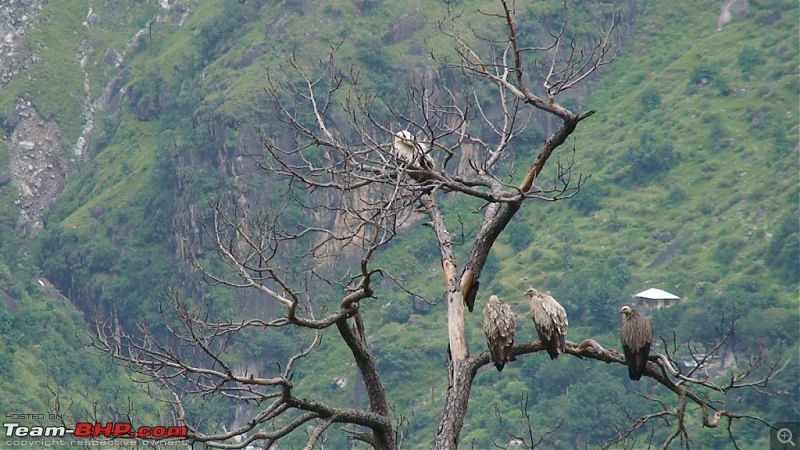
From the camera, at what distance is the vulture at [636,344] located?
10.4 m

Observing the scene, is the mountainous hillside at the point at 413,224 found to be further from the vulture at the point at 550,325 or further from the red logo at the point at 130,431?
the red logo at the point at 130,431

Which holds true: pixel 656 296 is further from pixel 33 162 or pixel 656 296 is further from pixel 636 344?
→ pixel 33 162

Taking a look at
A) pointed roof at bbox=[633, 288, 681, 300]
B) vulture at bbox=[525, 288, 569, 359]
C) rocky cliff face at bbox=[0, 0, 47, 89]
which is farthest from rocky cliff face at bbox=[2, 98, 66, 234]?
vulture at bbox=[525, 288, 569, 359]

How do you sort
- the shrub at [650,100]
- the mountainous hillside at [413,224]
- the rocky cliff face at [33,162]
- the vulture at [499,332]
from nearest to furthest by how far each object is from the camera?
the vulture at [499,332]
the mountainous hillside at [413,224]
the shrub at [650,100]
the rocky cliff face at [33,162]

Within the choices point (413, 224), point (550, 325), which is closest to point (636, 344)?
point (550, 325)

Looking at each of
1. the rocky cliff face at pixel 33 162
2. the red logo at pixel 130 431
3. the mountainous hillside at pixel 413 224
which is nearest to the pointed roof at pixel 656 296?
the mountainous hillside at pixel 413 224

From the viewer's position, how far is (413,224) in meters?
69.4

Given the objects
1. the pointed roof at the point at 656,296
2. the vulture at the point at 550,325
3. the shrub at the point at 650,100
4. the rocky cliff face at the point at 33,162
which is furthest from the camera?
the rocky cliff face at the point at 33,162

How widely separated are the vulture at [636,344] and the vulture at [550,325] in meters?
0.55

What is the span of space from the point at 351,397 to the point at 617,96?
2618 centimetres

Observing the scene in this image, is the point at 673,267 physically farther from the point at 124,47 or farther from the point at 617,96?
the point at 124,47

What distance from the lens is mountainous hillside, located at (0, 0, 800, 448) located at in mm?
53906

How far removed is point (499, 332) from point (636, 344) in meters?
1.20

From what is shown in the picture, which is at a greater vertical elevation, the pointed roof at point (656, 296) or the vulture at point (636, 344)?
the pointed roof at point (656, 296)
